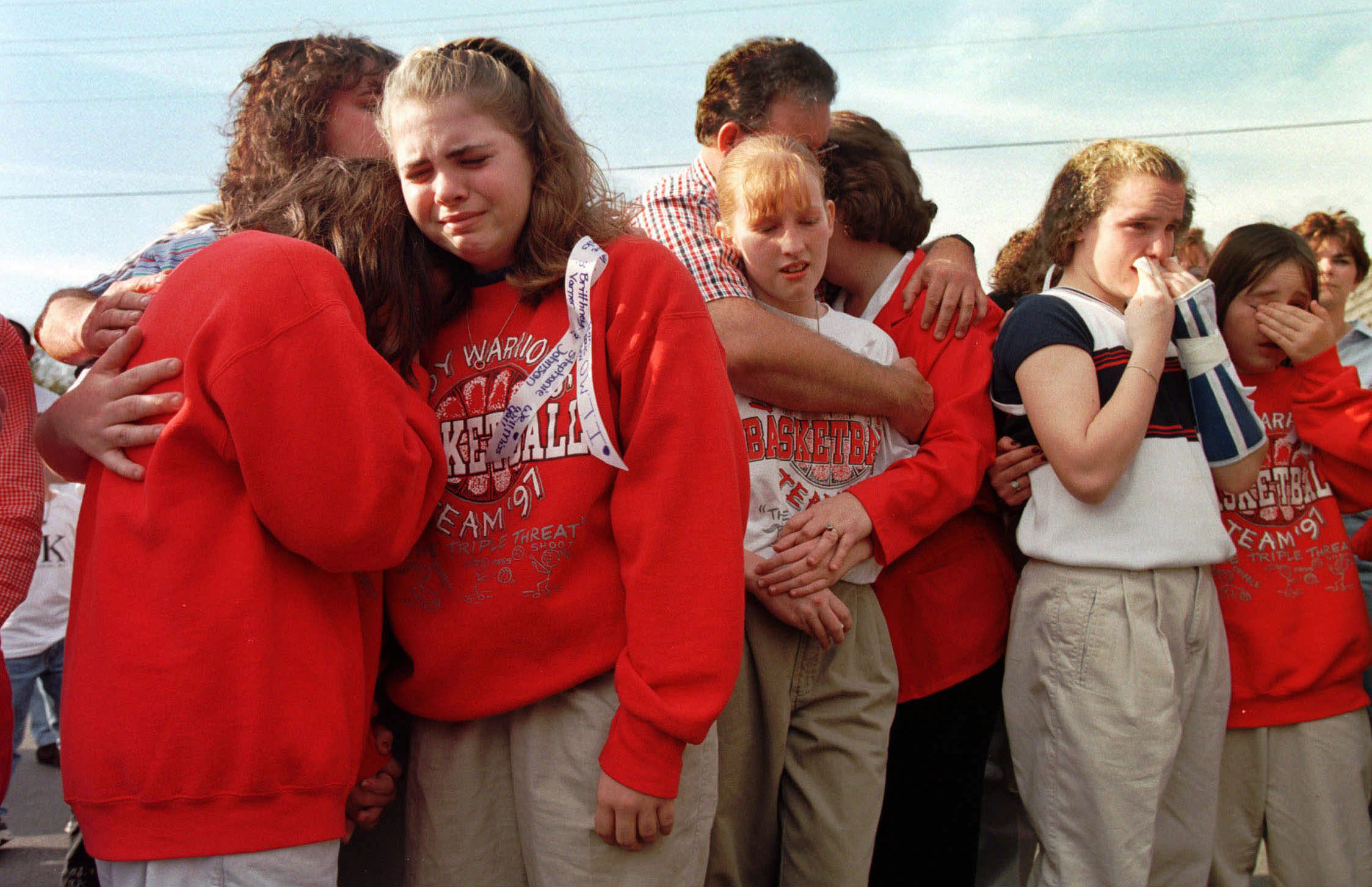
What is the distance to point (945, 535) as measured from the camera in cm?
228

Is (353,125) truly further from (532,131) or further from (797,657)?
(797,657)

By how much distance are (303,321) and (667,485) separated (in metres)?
0.58

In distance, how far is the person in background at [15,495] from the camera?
1563 mm

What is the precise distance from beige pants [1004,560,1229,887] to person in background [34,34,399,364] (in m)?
1.74

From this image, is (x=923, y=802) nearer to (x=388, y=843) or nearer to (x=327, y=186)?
(x=388, y=843)

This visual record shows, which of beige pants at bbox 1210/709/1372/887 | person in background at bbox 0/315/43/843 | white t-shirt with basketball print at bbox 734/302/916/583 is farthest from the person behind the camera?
beige pants at bbox 1210/709/1372/887

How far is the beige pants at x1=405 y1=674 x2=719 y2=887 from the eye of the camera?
4.92 feet

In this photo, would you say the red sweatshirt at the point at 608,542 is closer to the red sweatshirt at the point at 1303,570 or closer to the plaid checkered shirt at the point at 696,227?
the plaid checkered shirt at the point at 696,227

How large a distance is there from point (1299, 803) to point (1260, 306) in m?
1.22

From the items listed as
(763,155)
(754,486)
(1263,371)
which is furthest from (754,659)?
(1263,371)

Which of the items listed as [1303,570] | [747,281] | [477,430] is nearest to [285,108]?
[477,430]

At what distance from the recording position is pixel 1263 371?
2.50 metres

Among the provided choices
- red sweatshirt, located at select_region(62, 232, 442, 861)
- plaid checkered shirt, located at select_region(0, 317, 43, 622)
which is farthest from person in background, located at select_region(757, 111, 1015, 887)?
plaid checkered shirt, located at select_region(0, 317, 43, 622)

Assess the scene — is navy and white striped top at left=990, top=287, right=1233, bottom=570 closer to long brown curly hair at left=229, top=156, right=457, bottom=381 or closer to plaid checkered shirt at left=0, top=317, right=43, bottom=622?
long brown curly hair at left=229, top=156, right=457, bottom=381
